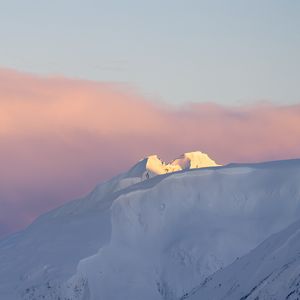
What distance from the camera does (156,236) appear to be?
5994 inches

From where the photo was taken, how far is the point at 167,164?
190 metres

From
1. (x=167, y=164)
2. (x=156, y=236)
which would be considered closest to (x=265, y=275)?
(x=156, y=236)

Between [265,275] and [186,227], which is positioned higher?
[265,275]

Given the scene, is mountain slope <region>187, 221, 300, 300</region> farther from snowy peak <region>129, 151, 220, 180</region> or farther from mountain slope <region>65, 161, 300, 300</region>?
snowy peak <region>129, 151, 220, 180</region>

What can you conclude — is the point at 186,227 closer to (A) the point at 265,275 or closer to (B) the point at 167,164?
(B) the point at 167,164

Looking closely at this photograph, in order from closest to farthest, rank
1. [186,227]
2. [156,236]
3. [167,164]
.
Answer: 1. [156,236]
2. [186,227]
3. [167,164]

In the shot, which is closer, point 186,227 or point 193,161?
point 186,227

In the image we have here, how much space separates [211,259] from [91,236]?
15149mm

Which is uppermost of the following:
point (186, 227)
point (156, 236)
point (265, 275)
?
point (265, 275)

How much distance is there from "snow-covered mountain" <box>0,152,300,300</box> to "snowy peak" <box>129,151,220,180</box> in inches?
596

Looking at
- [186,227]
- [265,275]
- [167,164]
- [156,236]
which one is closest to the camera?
[265,275]

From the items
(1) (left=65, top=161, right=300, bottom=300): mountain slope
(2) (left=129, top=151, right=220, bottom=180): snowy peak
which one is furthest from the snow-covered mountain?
(2) (left=129, top=151, right=220, bottom=180): snowy peak

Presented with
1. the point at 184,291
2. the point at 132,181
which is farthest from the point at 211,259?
the point at 132,181

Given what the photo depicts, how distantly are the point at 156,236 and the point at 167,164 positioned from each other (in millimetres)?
38725
